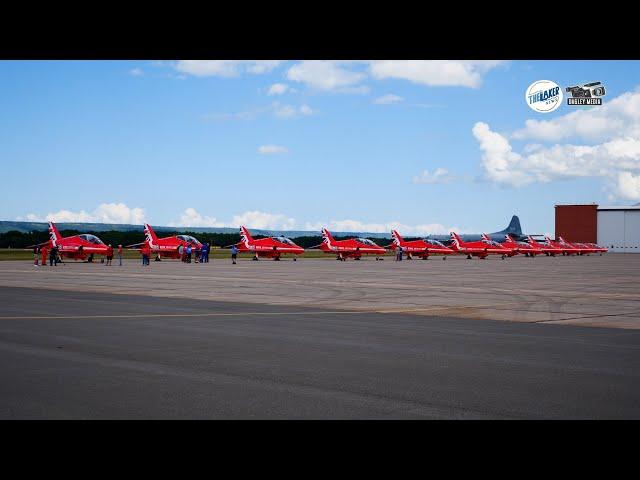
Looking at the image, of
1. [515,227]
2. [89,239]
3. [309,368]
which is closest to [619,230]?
[515,227]

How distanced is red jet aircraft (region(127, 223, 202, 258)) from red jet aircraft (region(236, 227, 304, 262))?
416cm

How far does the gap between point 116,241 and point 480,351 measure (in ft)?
286

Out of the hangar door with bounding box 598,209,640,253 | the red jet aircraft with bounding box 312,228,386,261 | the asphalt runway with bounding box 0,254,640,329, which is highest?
the hangar door with bounding box 598,209,640,253

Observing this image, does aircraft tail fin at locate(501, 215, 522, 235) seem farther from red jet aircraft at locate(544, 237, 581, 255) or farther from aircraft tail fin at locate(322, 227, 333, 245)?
aircraft tail fin at locate(322, 227, 333, 245)

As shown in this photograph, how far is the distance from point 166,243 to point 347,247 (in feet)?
55.9

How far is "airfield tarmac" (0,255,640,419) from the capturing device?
732 cm

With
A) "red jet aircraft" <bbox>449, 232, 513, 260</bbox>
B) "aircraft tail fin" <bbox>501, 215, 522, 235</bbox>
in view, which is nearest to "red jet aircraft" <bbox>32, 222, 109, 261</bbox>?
"red jet aircraft" <bbox>449, 232, 513, 260</bbox>

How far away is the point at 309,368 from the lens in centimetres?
955

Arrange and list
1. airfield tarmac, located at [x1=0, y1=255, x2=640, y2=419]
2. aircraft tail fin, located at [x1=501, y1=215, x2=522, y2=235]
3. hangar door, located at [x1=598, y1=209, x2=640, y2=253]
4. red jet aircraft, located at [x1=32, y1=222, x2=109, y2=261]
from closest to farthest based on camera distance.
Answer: airfield tarmac, located at [x1=0, y1=255, x2=640, y2=419] → red jet aircraft, located at [x1=32, y1=222, x2=109, y2=261] → hangar door, located at [x1=598, y1=209, x2=640, y2=253] → aircraft tail fin, located at [x1=501, y1=215, x2=522, y2=235]

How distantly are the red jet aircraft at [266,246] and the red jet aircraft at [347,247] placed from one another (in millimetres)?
3593
